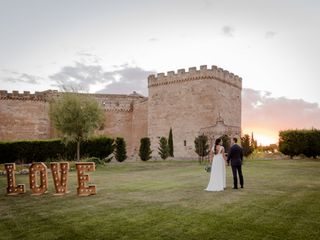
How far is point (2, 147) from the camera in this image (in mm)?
28422

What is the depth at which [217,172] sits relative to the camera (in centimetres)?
1348

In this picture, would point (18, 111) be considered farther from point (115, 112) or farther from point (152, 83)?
point (152, 83)

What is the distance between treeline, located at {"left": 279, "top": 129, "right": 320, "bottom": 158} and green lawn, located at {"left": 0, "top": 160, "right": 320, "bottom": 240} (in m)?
20.2

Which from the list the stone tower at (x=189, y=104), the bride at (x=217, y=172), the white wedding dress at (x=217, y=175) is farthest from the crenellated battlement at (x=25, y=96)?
the white wedding dress at (x=217, y=175)

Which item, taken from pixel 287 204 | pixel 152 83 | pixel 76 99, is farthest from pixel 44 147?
pixel 287 204

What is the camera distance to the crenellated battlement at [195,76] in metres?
37.8

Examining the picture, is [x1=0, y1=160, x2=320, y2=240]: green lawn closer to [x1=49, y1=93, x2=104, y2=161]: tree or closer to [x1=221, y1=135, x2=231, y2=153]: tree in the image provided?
[x1=49, y1=93, x2=104, y2=161]: tree

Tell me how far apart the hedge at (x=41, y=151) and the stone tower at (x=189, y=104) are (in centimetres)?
1166

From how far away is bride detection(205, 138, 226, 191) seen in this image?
1310 centimetres

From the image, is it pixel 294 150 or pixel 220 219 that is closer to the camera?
pixel 220 219

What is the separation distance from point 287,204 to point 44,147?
75.5 feet

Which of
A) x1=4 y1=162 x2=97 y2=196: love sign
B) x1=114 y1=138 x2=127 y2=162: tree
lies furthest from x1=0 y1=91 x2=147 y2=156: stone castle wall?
x1=4 y1=162 x2=97 y2=196: love sign

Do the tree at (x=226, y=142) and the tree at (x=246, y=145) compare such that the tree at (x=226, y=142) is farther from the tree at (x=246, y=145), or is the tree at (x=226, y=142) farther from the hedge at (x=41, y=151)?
the hedge at (x=41, y=151)

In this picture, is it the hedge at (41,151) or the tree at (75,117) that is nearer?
the tree at (75,117)
